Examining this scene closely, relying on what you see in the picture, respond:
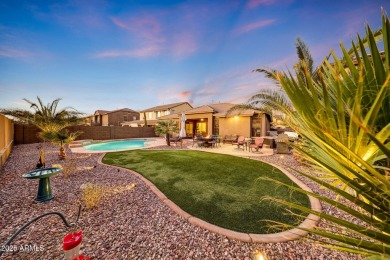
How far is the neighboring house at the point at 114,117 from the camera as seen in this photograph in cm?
4200

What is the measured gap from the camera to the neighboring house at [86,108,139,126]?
42000mm

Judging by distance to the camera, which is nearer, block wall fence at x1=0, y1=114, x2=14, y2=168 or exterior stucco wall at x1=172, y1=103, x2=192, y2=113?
Result: block wall fence at x1=0, y1=114, x2=14, y2=168

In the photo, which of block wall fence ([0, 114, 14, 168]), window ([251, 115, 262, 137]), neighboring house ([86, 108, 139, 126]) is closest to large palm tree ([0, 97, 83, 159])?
block wall fence ([0, 114, 14, 168])

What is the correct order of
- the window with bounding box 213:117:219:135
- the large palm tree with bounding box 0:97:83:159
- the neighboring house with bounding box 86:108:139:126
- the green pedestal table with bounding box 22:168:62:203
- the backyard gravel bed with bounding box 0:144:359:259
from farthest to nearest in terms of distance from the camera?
the neighboring house with bounding box 86:108:139:126
the window with bounding box 213:117:219:135
the large palm tree with bounding box 0:97:83:159
the green pedestal table with bounding box 22:168:62:203
the backyard gravel bed with bounding box 0:144:359:259

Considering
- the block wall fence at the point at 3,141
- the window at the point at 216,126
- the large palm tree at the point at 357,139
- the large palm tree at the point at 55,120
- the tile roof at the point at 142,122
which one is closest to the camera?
the large palm tree at the point at 357,139

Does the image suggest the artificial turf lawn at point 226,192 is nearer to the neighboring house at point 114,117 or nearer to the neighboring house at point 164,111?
the neighboring house at point 164,111

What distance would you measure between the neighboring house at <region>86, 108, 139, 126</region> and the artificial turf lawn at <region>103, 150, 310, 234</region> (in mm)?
39363

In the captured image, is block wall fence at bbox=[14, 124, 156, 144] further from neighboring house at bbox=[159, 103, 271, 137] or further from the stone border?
the stone border

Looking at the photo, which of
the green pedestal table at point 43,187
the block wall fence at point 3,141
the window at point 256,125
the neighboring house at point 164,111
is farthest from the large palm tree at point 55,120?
the neighboring house at point 164,111

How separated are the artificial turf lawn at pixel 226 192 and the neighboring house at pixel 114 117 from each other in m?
39.4

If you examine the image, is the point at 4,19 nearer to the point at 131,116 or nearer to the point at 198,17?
the point at 198,17

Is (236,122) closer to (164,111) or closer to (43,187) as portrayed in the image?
(43,187)

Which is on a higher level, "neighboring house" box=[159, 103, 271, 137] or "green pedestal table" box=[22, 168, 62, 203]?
"neighboring house" box=[159, 103, 271, 137]

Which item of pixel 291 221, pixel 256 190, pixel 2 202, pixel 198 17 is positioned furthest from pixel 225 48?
pixel 2 202
